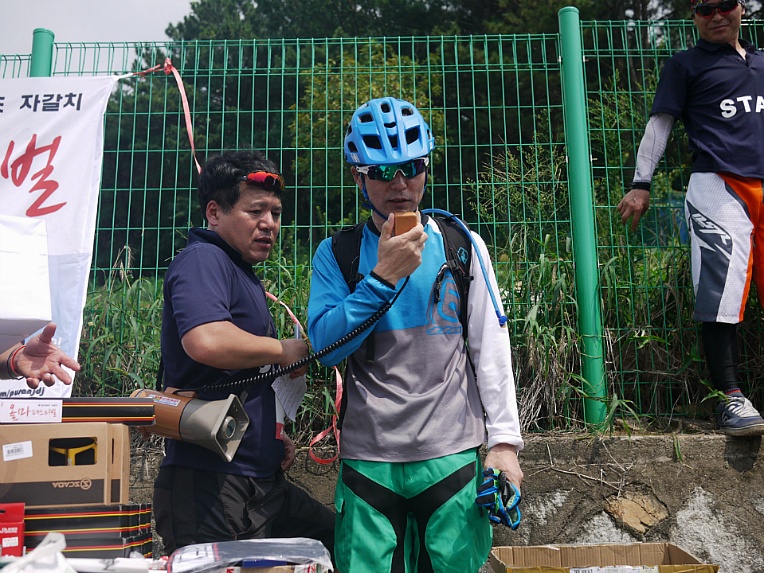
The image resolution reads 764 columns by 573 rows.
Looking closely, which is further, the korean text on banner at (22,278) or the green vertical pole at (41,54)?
the green vertical pole at (41,54)

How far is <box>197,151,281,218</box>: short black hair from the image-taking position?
2.76 meters

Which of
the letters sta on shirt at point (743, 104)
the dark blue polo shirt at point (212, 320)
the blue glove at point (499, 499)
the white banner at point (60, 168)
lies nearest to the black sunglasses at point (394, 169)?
the dark blue polo shirt at point (212, 320)

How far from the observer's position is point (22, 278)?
6.63 ft

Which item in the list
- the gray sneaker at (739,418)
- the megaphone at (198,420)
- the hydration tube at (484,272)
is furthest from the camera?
the gray sneaker at (739,418)

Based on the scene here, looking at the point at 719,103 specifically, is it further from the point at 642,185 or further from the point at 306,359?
the point at 306,359

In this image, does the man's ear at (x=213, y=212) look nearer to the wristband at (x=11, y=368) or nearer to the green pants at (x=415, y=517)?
the wristband at (x=11, y=368)

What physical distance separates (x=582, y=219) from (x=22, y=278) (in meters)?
3.05

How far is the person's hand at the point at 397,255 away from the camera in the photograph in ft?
7.54

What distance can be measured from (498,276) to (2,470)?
288cm

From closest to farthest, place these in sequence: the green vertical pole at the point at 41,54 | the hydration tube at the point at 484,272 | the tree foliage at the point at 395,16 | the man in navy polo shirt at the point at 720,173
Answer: the hydration tube at the point at 484,272 → the man in navy polo shirt at the point at 720,173 → the green vertical pole at the point at 41,54 → the tree foliage at the point at 395,16

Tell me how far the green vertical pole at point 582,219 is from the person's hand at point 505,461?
1665mm

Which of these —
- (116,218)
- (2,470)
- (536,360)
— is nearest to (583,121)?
(536,360)

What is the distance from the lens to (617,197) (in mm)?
4445

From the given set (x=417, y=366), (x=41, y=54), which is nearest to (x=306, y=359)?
(x=417, y=366)
